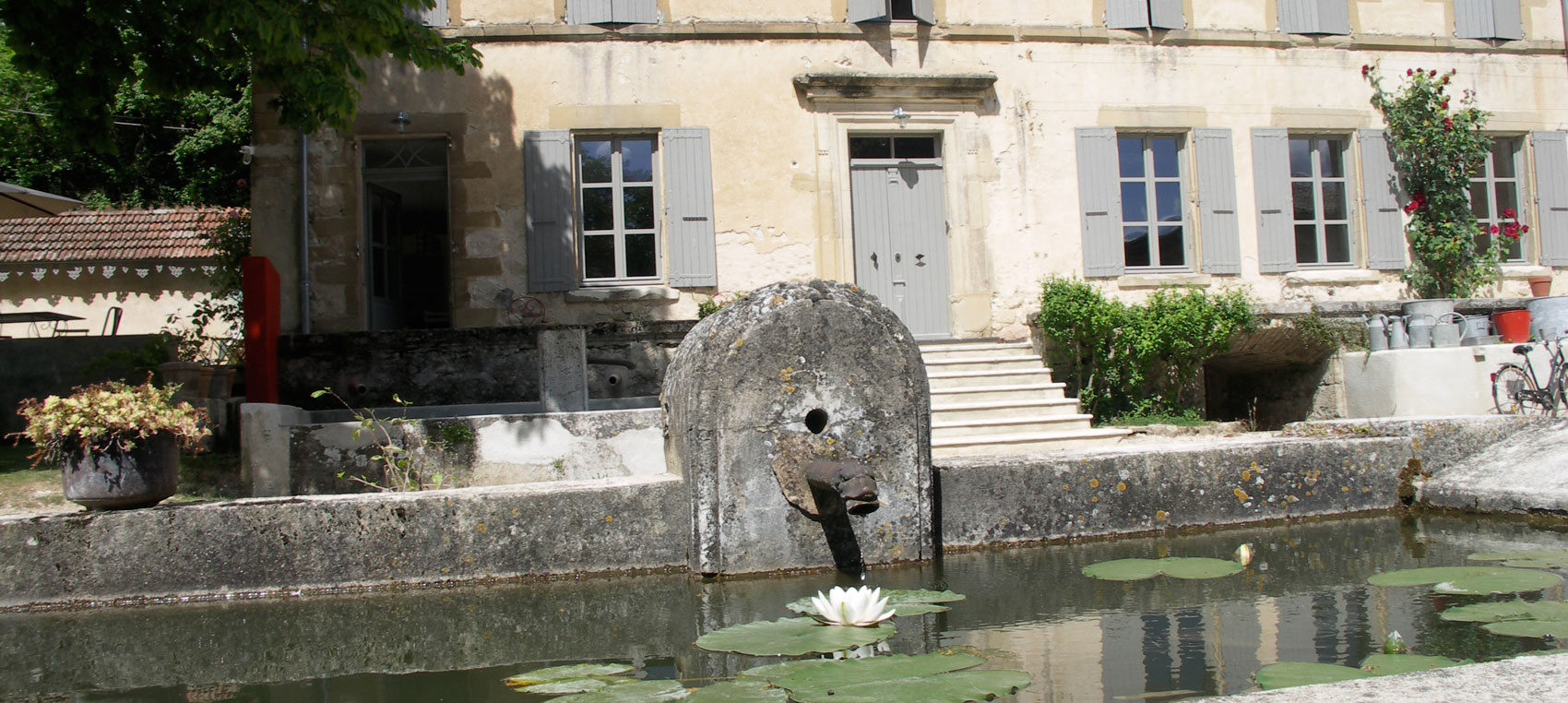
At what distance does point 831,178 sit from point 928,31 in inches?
69.2

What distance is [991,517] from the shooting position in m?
4.48

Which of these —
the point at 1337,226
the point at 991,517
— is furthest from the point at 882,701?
the point at 1337,226

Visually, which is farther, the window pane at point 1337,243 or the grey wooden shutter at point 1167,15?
the window pane at point 1337,243

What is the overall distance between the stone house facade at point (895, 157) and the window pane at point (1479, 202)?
0.11 feet

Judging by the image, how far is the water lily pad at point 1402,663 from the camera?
2.46 m

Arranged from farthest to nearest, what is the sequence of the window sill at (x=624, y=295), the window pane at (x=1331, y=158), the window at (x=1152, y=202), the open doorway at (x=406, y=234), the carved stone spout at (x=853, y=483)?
the window pane at (x=1331, y=158)
the window at (x=1152, y=202)
the open doorway at (x=406, y=234)
the window sill at (x=624, y=295)
the carved stone spout at (x=853, y=483)

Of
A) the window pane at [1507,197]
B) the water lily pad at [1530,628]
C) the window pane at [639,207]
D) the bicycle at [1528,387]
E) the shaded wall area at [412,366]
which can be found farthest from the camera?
the window pane at [1507,197]

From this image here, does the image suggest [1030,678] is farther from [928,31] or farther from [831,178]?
[928,31]

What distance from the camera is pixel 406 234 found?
1373 centimetres

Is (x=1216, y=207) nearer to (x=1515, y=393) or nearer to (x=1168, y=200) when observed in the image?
(x=1168, y=200)

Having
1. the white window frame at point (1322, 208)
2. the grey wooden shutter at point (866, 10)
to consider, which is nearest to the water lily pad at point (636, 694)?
the grey wooden shutter at point (866, 10)

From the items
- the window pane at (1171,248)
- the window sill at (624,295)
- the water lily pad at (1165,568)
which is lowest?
the water lily pad at (1165,568)

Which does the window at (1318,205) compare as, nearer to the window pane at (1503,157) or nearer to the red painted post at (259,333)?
the window pane at (1503,157)

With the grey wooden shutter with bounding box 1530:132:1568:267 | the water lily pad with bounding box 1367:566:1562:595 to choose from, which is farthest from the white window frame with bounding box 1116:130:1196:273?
the water lily pad with bounding box 1367:566:1562:595
